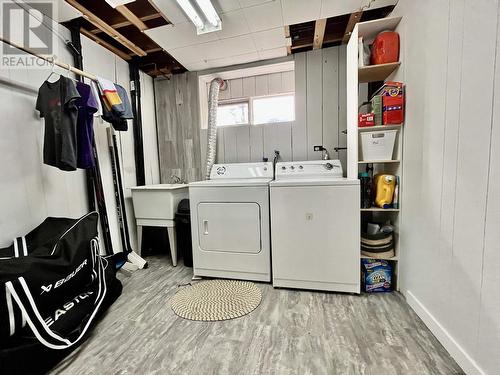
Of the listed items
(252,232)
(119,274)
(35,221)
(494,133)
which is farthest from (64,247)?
(494,133)

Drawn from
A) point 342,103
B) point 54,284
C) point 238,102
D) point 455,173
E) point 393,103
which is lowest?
point 54,284

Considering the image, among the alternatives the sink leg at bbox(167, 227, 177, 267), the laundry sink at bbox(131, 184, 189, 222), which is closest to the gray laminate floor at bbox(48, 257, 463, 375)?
Answer: the sink leg at bbox(167, 227, 177, 267)

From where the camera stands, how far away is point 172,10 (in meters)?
1.77

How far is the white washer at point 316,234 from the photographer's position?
172 cm

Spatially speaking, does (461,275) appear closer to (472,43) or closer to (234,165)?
(472,43)

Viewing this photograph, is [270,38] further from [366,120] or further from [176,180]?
[176,180]

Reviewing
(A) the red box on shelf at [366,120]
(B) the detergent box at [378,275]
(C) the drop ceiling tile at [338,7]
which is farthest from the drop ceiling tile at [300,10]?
(B) the detergent box at [378,275]

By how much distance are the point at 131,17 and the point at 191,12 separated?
Result: 0.58m

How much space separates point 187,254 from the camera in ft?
7.88

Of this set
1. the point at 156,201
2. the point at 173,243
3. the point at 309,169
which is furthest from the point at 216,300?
the point at 309,169

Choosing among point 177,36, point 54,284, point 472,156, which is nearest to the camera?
point 472,156

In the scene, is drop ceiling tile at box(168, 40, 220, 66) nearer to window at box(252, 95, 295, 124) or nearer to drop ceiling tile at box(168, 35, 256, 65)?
drop ceiling tile at box(168, 35, 256, 65)

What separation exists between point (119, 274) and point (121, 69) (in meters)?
2.32

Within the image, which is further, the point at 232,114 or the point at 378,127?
the point at 232,114
